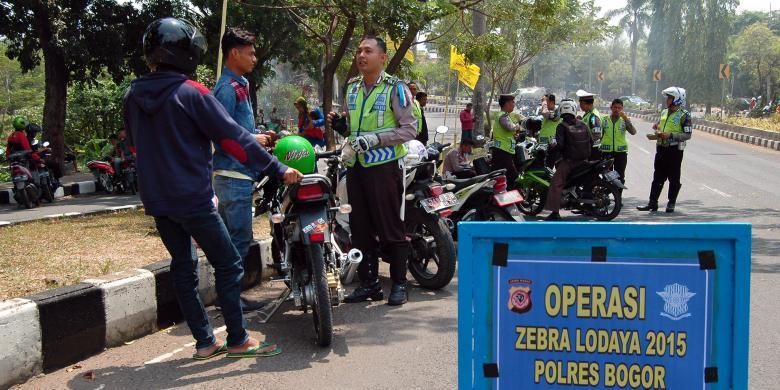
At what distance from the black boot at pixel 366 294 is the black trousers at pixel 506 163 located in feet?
14.7

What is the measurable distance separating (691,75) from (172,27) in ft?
187

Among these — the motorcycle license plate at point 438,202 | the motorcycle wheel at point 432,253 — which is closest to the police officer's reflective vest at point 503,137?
the motorcycle license plate at point 438,202

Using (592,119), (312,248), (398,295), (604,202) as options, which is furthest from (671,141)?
(312,248)

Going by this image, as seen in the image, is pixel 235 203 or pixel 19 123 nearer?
pixel 235 203

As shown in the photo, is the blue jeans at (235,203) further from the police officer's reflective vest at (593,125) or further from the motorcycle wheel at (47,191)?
the motorcycle wheel at (47,191)

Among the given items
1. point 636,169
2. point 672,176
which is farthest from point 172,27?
point 636,169

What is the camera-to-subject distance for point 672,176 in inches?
400

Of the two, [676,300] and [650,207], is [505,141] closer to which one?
[650,207]

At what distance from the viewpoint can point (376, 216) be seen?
17.3 ft

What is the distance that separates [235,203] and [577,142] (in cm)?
527

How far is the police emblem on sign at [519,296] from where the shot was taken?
2367 millimetres

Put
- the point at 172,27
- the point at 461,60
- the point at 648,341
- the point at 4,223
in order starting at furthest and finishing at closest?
1. the point at 461,60
2. the point at 4,223
3. the point at 172,27
4. the point at 648,341

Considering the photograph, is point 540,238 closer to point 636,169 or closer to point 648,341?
point 648,341

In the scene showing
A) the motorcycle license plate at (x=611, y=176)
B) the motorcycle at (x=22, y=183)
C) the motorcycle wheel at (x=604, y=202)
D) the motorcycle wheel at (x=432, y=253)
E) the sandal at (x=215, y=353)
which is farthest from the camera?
the motorcycle at (x=22, y=183)
